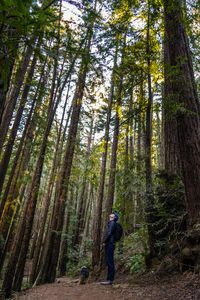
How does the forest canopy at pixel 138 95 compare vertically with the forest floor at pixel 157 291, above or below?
above

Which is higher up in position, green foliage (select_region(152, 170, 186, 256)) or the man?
green foliage (select_region(152, 170, 186, 256))

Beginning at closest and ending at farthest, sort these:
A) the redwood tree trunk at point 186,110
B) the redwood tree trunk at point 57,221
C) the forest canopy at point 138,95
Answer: the forest canopy at point 138,95, the redwood tree trunk at point 186,110, the redwood tree trunk at point 57,221

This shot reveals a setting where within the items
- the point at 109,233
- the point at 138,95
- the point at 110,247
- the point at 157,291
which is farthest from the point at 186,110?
the point at 110,247

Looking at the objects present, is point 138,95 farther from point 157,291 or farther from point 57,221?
point 57,221

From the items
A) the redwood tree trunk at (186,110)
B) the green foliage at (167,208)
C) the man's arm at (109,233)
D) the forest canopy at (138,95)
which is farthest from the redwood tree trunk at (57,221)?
the green foliage at (167,208)

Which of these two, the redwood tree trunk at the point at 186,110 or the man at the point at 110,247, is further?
the man at the point at 110,247

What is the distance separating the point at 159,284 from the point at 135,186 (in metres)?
2.41

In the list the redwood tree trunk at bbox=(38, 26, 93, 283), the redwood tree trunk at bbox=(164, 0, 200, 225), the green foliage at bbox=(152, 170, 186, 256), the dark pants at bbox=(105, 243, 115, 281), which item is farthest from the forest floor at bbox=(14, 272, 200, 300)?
the redwood tree trunk at bbox=(38, 26, 93, 283)

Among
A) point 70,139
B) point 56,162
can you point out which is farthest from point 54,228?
point 56,162

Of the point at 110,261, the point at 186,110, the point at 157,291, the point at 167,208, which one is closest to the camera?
the point at 157,291

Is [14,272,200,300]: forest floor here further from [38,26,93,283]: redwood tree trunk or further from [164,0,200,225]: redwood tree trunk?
[38,26,93,283]: redwood tree trunk

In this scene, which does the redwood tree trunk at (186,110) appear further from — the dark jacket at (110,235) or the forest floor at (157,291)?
the dark jacket at (110,235)

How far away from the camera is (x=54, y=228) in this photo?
8.14 m

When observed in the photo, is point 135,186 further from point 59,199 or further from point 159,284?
point 59,199
